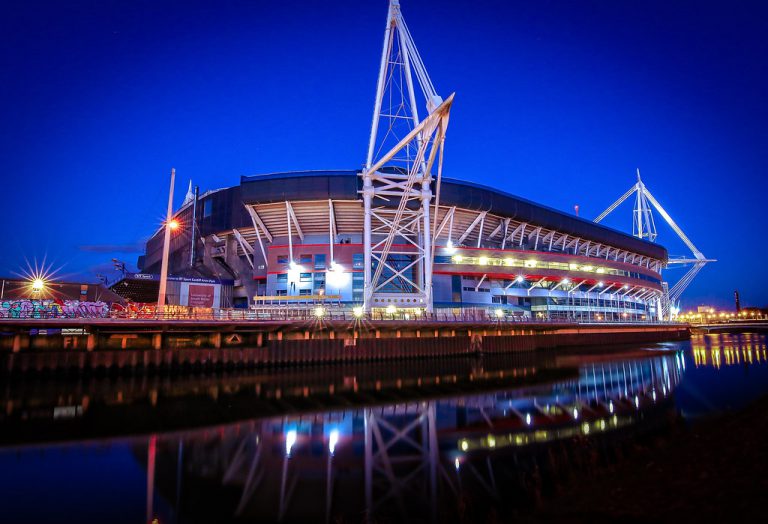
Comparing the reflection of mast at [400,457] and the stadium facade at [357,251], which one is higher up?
the stadium facade at [357,251]

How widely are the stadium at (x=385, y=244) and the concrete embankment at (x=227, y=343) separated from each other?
3.65 meters

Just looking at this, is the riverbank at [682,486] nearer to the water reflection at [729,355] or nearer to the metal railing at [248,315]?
the metal railing at [248,315]

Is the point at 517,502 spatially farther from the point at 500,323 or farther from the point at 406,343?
the point at 500,323

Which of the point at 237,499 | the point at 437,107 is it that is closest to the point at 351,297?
the point at 437,107

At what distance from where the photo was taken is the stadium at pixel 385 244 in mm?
42344

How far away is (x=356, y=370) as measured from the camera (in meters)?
33.6

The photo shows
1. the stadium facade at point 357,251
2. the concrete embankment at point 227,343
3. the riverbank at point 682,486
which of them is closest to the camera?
the riverbank at point 682,486

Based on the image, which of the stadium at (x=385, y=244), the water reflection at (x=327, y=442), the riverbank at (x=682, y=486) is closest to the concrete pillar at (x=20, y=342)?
the water reflection at (x=327, y=442)

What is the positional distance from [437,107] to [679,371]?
27.3 m

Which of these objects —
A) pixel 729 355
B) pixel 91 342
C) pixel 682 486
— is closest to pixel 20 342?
pixel 91 342

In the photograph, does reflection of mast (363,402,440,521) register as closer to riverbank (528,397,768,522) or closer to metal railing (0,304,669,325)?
riverbank (528,397,768,522)

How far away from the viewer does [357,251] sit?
51.1 m

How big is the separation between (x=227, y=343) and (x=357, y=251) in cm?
2113

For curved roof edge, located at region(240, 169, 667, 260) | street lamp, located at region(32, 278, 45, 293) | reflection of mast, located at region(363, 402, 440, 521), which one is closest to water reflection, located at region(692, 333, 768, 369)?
curved roof edge, located at region(240, 169, 667, 260)
